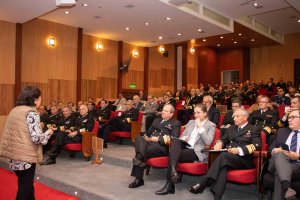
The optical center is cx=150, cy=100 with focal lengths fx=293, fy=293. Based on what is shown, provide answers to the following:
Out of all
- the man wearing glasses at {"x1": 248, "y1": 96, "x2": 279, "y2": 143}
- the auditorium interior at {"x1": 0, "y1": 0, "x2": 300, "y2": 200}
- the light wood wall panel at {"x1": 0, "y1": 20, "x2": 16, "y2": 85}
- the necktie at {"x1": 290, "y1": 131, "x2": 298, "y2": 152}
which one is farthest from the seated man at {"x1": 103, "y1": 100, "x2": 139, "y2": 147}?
the light wood wall panel at {"x1": 0, "y1": 20, "x2": 16, "y2": 85}

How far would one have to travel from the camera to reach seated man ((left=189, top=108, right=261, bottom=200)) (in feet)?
9.18

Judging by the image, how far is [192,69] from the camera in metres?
13.5

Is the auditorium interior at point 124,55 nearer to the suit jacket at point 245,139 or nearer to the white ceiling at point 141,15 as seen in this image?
the white ceiling at point 141,15

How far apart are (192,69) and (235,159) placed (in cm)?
1084

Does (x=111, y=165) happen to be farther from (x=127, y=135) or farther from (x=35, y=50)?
(x=35, y=50)

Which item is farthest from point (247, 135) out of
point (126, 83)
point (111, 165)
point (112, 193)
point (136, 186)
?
point (126, 83)

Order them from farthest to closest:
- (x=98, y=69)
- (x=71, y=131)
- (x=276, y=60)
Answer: (x=276, y=60), (x=98, y=69), (x=71, y=131)

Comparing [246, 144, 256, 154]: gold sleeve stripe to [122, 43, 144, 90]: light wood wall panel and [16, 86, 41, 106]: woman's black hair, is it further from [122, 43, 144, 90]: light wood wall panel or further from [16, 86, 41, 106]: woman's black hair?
[122, 43, 144, 90]: light wood wall panel

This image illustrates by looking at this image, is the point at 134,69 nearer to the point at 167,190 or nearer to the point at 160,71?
the point at 160,71

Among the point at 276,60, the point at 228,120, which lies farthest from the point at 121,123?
the point at 276,60

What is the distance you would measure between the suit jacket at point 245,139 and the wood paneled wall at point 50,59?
21.8 feet

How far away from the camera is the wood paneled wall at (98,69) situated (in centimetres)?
977

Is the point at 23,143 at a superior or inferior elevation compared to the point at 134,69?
inferior

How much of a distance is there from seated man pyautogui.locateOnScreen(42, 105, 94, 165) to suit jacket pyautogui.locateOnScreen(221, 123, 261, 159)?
2.50m
